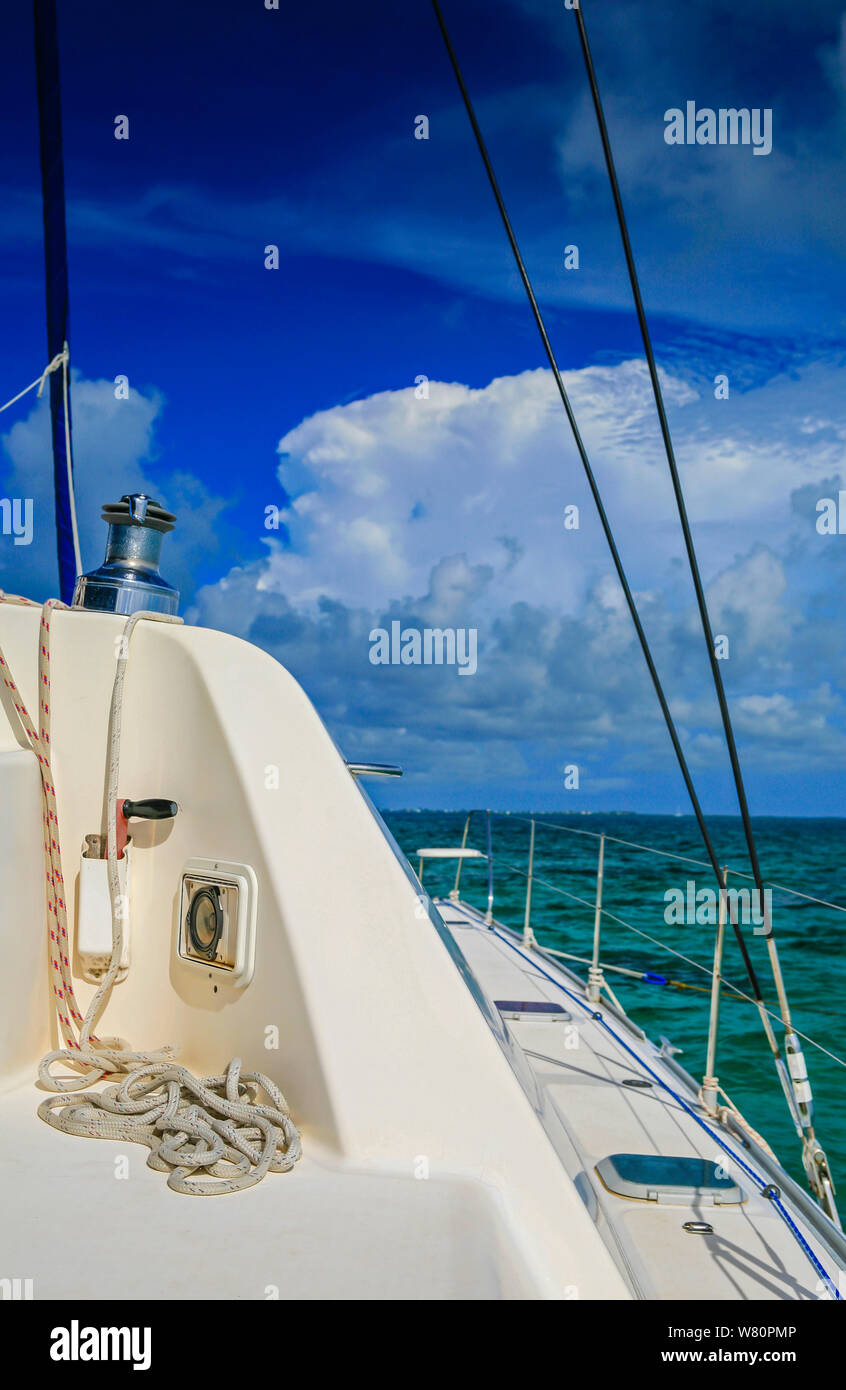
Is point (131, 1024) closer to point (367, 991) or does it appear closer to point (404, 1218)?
point (367, 991)

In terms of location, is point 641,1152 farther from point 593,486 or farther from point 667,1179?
point 593,486

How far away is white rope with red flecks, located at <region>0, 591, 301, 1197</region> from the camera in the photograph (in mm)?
1174

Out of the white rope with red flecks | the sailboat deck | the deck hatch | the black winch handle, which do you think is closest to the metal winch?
the white rope with red flecks

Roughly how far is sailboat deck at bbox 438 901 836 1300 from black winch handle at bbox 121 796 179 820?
68 centimetres

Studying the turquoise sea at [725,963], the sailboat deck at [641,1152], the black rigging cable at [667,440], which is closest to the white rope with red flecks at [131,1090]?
the sailboat deck at [641,1152]

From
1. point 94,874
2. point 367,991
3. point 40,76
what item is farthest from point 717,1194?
point 40,76

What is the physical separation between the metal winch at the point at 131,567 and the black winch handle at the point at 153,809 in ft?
1.19

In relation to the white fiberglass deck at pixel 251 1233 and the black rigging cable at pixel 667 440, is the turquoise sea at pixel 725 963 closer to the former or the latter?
the black rigging cable at pixel 667 440

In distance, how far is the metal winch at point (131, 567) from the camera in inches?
64.8

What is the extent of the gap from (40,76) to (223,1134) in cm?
375

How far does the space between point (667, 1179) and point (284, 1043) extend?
1.39 metres

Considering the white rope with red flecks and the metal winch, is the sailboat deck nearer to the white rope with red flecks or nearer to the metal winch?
the white rope with red flecks

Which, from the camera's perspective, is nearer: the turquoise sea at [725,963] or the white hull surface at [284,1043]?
the white hull surface at [284,1043]
